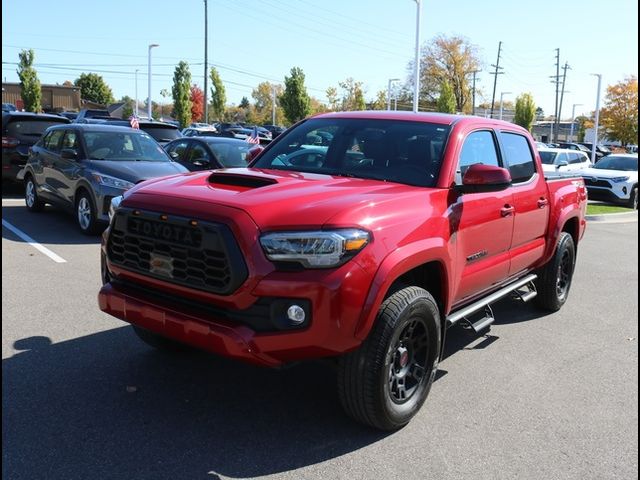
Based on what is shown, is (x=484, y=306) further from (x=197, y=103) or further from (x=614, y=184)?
(x=197, y=103)

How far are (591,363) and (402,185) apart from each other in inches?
90.5

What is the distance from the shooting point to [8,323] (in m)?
5.04

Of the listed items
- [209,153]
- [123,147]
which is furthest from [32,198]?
[209,153]

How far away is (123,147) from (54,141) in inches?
53.4

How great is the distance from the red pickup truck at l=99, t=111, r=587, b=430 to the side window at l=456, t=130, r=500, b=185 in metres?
0.02

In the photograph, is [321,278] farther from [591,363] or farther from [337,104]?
[337,104]

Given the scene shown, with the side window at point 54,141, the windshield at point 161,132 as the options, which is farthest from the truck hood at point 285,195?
the windshield at point 161,132

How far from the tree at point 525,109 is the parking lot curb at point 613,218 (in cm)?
5394

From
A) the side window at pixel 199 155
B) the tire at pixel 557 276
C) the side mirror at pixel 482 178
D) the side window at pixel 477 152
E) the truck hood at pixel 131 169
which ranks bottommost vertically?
the tire at pixel 557 276

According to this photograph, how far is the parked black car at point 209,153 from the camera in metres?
11.0

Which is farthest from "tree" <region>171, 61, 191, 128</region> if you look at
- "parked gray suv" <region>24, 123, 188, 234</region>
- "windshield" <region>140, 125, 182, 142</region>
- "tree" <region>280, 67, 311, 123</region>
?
"parked gray suv" <region>24, 123, 188, 234</region>

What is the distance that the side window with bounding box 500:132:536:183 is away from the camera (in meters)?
5.20

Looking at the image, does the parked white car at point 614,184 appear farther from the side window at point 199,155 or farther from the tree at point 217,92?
the tree at point 217,92

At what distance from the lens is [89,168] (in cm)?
912
